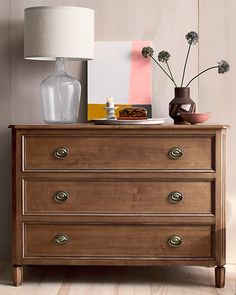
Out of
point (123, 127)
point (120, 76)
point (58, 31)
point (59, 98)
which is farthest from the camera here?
point (120, 76)

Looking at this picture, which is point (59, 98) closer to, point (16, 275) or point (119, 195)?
point (119, 195)

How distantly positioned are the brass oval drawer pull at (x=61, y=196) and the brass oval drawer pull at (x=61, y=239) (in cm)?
16

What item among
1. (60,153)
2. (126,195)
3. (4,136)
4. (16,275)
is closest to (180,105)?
(126,195)

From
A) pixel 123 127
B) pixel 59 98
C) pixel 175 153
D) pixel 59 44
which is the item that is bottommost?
pixel 175 153

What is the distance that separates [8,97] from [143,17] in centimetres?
81

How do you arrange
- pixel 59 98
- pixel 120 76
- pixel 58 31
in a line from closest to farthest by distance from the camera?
pixel 58 31 < pixel 59 98 < pixel 120 76

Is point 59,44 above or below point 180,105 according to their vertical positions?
above

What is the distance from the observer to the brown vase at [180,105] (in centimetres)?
347

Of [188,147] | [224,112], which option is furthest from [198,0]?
[188,147]

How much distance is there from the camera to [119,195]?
332 cm

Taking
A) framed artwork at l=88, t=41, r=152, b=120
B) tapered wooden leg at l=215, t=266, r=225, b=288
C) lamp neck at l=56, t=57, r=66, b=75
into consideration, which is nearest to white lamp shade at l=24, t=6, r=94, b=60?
lamp neck at l=56, t=57, r=66, b=75

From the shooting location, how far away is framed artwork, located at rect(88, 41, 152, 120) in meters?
3.73

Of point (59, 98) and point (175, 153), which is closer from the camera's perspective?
point (175, 153)

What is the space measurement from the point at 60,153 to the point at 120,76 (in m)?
0.63
